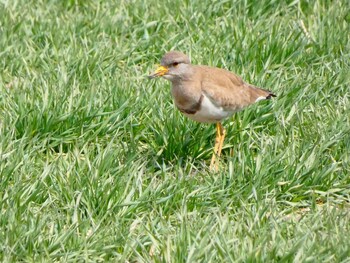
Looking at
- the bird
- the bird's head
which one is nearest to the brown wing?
the bird

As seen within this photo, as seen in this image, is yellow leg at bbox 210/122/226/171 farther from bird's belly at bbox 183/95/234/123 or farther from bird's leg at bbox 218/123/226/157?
bird's belly at bbox 183/95/234/123

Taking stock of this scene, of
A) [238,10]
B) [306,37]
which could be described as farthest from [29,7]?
[306,37]

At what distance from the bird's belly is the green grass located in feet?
0.72

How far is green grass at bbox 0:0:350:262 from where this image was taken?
5.35m

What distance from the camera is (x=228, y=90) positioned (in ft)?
21.5

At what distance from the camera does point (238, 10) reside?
27.4ft

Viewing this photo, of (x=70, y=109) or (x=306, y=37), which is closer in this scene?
(x=70, y=109)

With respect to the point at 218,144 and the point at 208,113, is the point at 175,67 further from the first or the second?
the point at 218,144

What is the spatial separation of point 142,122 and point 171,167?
0.57m

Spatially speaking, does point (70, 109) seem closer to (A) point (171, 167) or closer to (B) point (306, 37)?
(A) point (171, 167)

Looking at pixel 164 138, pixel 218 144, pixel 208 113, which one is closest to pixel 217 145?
pixel 218 144

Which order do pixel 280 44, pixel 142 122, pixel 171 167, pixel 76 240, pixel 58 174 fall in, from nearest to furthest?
pixel 76 240
pixel 58 174
pixel 171 167
pixel 142 122
pixel 280 44

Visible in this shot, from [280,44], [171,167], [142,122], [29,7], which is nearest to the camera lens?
[171,167]

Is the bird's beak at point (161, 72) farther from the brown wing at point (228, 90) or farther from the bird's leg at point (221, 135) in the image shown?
the bird's leg at point (221, 135)
